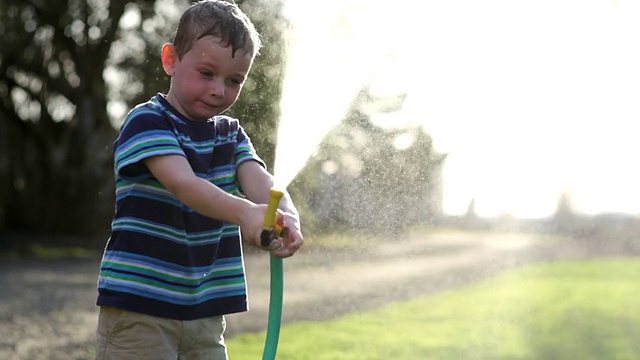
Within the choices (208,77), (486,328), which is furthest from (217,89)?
(486,328)

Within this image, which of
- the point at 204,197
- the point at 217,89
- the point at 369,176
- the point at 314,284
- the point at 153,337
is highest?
the point at 217,89

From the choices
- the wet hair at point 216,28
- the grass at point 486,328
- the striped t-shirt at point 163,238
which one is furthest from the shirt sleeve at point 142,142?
the grass at point 486,328

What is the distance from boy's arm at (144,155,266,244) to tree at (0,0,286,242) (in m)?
6.16

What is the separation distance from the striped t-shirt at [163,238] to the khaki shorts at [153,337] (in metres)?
0.02

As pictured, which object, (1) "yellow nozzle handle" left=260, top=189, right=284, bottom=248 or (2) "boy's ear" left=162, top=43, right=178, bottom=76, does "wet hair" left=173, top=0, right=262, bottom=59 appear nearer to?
(2) "boy's ear" left=162, top=43, right=178, bottom=76

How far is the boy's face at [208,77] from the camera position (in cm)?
176

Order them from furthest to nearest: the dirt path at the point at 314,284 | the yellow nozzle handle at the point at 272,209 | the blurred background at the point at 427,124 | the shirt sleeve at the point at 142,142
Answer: the dirt path at the point at 314,284
the blurred background at the point at 427,124
the shirt sleeve at the point at 142,142
the yellow nozzle handle at the point at 272,209

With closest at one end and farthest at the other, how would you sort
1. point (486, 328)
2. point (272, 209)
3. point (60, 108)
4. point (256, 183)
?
point (272, 209) < point (256, 183) < point (486, 328) < point (60, 108)

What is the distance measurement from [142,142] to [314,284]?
3694mm

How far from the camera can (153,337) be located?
175 centimetres

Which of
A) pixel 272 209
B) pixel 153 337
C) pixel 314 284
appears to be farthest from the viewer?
pixel 314 284

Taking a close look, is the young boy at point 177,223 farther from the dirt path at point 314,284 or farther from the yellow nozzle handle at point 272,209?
the dirt path at point 314,284

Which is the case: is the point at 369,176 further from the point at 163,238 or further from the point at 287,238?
the point at 287,238

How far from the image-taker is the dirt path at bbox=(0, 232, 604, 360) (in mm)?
4289
